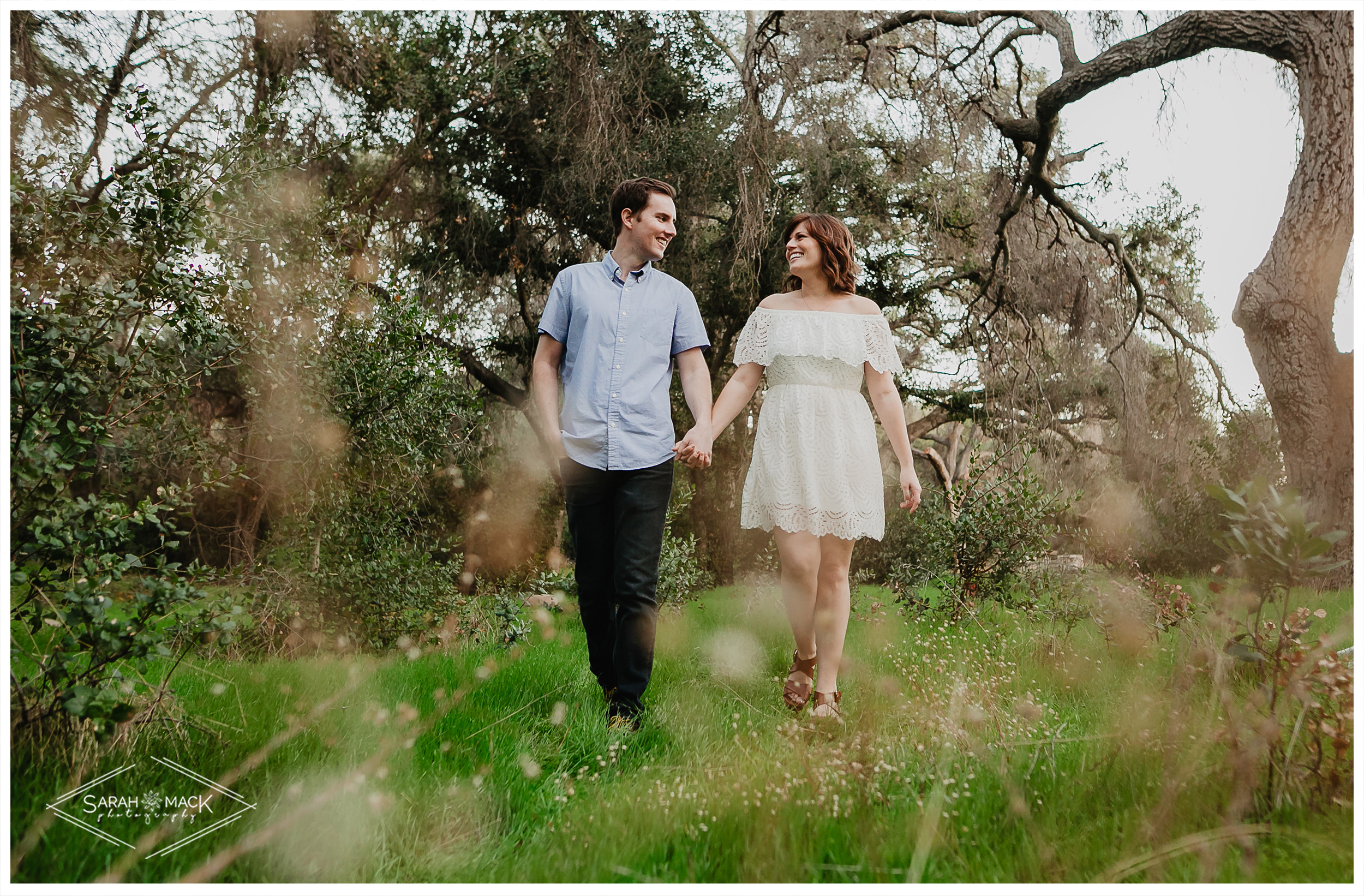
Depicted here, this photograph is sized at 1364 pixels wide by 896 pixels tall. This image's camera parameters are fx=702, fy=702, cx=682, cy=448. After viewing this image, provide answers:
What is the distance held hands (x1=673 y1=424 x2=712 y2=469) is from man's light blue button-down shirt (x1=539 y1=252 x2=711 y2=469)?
94mm

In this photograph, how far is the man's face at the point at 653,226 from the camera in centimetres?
262

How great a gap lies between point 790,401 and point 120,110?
95.7 inches

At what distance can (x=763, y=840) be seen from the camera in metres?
1.64

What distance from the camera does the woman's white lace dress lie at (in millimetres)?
2643

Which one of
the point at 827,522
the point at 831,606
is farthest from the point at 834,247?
the point at 831,606

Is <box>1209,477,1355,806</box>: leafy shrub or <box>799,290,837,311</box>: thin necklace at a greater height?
<box>799,290,837,311</box>: thin necklace

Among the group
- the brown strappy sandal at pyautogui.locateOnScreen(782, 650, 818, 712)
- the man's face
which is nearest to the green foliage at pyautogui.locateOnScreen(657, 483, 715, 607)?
the brown strappy sandal at pyautogui.locateOnScreen(782, 650, 818, 712)

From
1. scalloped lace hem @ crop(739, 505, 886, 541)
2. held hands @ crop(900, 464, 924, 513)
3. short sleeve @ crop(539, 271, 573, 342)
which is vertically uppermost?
short sleeve @ crop(539, 271, 573, 342)

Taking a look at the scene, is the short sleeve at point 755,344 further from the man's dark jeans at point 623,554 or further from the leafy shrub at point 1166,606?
the leafy shrub at point 1166,606

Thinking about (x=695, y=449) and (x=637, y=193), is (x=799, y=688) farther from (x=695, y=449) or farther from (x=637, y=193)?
(x=637, y=193)

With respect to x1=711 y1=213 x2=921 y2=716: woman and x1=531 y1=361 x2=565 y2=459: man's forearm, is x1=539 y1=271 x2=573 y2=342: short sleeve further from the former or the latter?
x1=711 y1=213 x2=921 y2=716: woman

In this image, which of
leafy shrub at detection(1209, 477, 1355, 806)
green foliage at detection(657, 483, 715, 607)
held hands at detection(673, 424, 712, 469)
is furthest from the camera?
green foliage at detection(657, 483, 715, 607)

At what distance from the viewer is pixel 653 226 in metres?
2.62

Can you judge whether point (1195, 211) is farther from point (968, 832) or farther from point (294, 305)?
point (294, 305)
